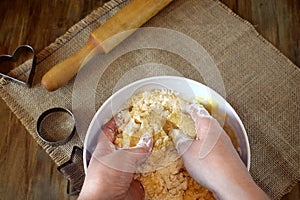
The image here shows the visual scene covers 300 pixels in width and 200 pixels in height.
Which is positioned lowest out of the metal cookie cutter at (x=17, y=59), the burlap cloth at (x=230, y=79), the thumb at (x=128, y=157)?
the burlap cloth at (x=230, y=79)

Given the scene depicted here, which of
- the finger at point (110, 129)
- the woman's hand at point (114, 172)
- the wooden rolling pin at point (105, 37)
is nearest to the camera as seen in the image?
the woman's hand at point (114, 172)

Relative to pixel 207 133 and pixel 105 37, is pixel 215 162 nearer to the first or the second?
pixel 207 133

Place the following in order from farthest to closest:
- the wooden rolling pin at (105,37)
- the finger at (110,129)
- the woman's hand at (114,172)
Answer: the wooden rolling pin at (105,37) → the finger at (110,129) → the woman's hand at (114,172)

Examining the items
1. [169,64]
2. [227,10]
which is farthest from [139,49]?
[227,10]

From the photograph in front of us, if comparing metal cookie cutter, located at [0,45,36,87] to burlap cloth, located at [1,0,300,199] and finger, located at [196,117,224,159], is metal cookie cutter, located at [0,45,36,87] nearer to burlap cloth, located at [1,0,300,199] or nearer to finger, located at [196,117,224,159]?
burlap cloth, located at [1,0,300,199]

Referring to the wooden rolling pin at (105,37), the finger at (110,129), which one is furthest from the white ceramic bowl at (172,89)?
the wooden rolling pin at (105,37)

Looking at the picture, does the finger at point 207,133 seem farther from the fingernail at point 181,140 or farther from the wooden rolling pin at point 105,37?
the wooden rolling pin at point 105,37

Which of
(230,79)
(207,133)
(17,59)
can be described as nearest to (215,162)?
(207,133)
